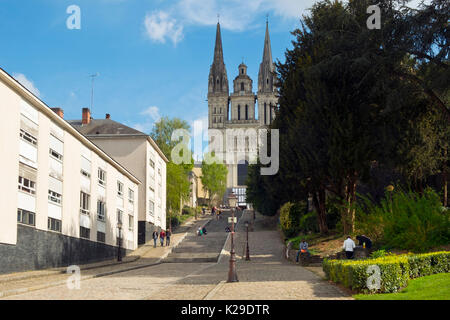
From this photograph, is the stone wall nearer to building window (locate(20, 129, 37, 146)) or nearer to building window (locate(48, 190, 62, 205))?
building window (locate(48, 190, 62, 205))

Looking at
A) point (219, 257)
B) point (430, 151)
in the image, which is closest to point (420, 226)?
point (430, 151)

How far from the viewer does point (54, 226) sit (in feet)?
87.8

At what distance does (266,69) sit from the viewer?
129875 mm

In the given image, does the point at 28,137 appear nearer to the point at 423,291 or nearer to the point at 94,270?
the point at 94,270

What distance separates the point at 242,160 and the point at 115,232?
89.7m

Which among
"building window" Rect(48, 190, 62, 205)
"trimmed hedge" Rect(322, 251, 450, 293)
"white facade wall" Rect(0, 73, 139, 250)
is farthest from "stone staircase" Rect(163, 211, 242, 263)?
"trimmed hedge" Rect(322, 251, 450, 293)

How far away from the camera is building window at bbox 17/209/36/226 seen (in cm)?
2267

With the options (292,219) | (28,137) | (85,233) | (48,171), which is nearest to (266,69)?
(292,219)

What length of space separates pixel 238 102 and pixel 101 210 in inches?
3928

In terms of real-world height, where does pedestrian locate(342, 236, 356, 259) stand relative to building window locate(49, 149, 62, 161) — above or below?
below

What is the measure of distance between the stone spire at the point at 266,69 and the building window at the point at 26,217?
108 meters

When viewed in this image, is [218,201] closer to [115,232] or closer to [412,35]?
[115,232]

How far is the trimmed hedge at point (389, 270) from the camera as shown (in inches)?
496

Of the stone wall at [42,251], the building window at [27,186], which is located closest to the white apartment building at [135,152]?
the stone wall at [42,251]
